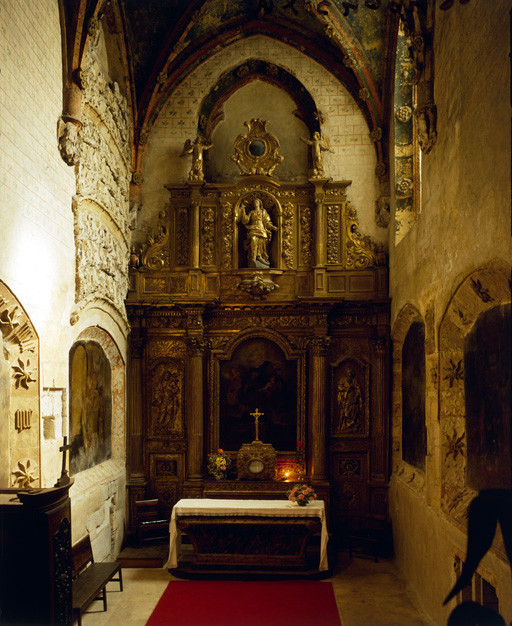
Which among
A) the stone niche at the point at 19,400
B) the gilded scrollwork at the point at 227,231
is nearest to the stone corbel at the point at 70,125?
the stone niche at the point at 19,400

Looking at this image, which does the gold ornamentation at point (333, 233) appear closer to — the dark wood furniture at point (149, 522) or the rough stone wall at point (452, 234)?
the rough stone wall at point (452, 234)

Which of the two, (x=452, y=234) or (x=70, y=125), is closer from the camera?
(x=452, y=234)

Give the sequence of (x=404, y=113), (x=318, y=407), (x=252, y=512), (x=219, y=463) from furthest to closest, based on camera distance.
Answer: (x=318, y=407), (x=219, y=463), (x=404, y=113), (x=252, y=512)

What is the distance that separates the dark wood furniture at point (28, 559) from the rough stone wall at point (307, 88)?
741 cm

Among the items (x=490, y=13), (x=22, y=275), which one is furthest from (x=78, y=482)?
(x=490, y=13)

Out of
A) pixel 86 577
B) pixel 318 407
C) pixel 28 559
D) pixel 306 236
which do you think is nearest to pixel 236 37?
pixel 306 236

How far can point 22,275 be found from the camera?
6.81m

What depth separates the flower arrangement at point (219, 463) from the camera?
35.9ft

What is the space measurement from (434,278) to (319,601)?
181 inches

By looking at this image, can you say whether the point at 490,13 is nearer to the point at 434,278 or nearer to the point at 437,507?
the point at 434,278

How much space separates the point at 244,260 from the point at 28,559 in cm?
748

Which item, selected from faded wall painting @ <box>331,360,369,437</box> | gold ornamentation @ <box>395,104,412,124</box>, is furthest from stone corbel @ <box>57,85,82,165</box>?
faded wall painting @ <box>331,360,369,437</box>

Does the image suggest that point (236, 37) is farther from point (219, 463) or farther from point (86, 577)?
point (86, 577)

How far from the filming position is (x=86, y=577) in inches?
312
